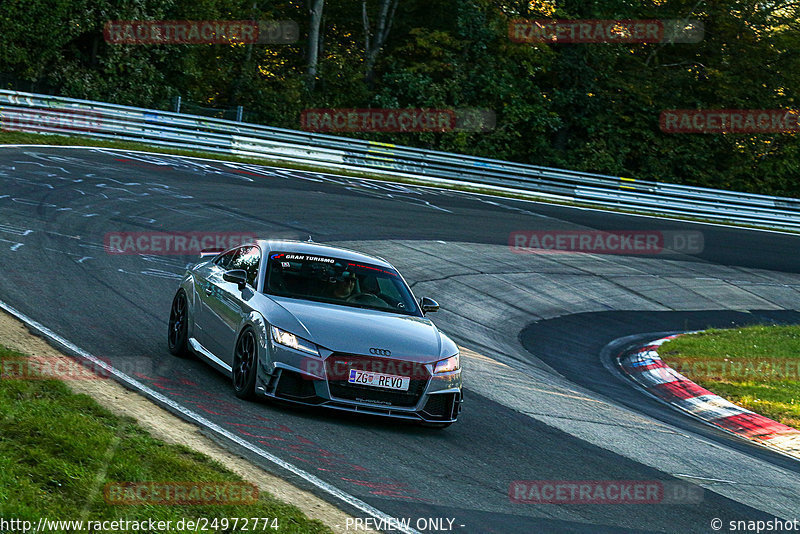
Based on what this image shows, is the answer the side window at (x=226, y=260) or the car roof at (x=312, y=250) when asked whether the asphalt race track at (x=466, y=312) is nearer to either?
the side window at (x=226, y=260)

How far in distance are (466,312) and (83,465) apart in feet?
38.7

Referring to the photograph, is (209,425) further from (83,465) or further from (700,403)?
(700,403)

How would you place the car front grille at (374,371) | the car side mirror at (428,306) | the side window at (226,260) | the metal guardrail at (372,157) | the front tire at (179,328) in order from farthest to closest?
the metal guardrail at (372,157) → the side window at (226,260) → the front tire at (179,328) → the car side mirror at (428,306) → the car front grille at (374,371)

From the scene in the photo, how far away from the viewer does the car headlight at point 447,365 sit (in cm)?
873

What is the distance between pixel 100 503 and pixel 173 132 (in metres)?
25.6

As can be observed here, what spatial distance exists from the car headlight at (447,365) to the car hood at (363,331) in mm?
50

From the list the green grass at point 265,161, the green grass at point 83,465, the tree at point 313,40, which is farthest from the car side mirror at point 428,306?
the tree at point 313,40

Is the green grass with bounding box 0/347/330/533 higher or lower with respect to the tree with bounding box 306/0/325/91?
lower

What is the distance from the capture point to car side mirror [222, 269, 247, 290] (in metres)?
9.40

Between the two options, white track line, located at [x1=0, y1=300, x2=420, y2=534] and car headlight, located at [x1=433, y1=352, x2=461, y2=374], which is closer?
white track line, located at [x1=0, y1=300, x2=420, y2=534]

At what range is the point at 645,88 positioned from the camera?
4178 centimetres

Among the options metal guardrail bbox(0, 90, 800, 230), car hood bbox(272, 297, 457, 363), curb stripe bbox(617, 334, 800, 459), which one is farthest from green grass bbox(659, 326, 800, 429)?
metal guardrail bbox(0, 90, 800, 230)

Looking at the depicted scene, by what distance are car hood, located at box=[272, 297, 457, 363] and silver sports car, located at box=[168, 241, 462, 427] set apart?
0.01 meters

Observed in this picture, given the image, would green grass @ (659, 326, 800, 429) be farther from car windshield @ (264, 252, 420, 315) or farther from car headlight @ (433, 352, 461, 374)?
car windshield @ (264, 252, 420, 315)
